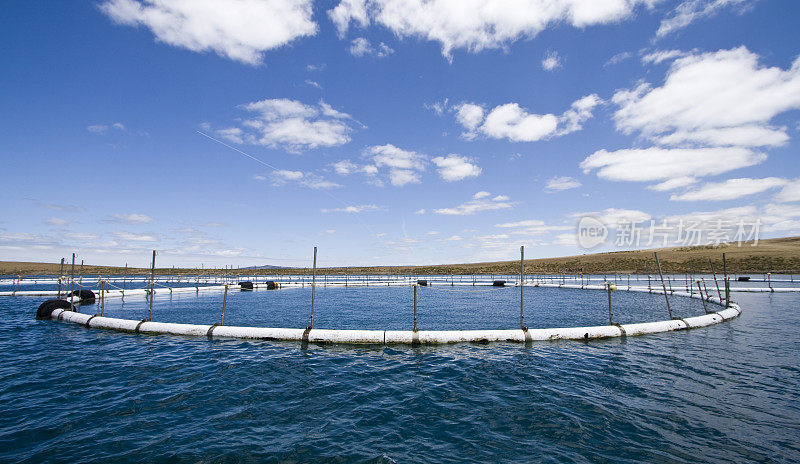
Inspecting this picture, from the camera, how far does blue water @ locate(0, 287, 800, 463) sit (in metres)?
8.27

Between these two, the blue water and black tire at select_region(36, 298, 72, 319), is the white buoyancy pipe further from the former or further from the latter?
black tire at select_region(36, 298, 72, 319)

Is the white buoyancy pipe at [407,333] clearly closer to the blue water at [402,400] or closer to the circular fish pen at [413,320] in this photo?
the circular fish pen at [413,320]

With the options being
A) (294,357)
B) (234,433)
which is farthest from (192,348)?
(234,433)

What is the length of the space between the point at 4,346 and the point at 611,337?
118ft

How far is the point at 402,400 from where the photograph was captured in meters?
11.5

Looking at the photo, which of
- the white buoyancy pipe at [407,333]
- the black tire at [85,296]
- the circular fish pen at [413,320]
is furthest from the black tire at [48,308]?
the black tire at [85,296]

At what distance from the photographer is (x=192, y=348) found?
60.8 feet

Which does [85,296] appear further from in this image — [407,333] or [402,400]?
[402,400]

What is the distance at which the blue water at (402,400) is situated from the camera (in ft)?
27.1

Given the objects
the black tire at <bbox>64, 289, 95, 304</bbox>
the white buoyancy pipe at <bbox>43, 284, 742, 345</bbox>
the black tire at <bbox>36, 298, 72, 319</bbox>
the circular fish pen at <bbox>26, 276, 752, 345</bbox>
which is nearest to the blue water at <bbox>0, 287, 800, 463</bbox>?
the white buoyancy pipe at <bbox>43, 284, 742, 345</bbox>

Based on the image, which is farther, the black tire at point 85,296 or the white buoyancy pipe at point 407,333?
the black tire at point 85,296

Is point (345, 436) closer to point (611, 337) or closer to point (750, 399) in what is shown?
point (750, 399)

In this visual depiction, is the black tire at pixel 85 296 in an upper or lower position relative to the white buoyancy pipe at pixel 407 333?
lower

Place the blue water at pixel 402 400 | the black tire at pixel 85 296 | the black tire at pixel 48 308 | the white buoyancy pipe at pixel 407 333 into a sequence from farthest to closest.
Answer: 1. the black tire at pixel 85 296
2. the black tire at pixel 48 308
3. the white buoyancy pipe at pixel 407 333
4. the blue water at pixel 402 400
